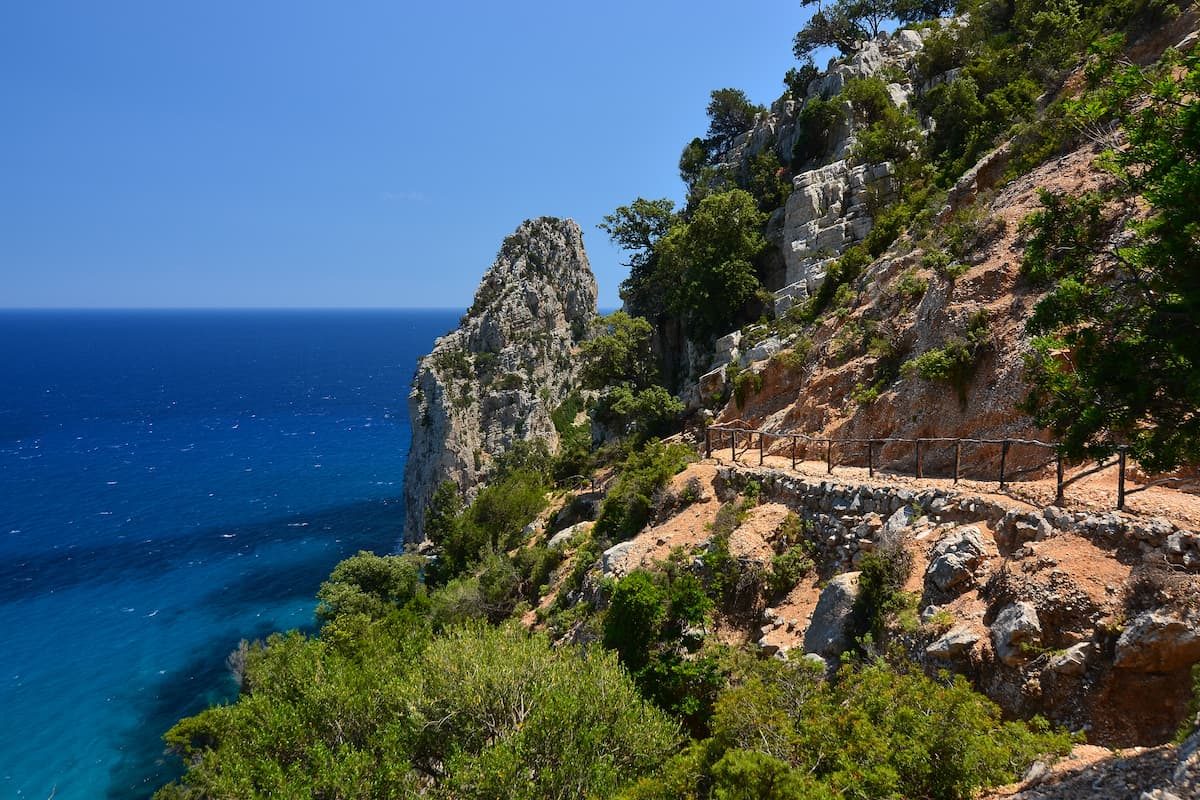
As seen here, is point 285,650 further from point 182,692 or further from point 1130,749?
point 1130,749

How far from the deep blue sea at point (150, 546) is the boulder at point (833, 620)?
32509 mm

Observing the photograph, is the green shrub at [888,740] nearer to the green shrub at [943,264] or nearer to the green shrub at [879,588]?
the green shrub at [879,588]

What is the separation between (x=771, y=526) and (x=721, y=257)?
22.2 m

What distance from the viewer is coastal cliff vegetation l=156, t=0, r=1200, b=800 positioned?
908cm

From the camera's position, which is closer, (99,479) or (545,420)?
(545,420)

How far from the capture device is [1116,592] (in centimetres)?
1058

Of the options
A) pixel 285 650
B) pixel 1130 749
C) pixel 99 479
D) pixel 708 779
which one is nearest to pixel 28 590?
pixel 99 479

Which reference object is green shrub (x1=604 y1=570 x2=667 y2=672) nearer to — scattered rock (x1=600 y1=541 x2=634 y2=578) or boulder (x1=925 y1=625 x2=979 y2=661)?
scattered rock (x1=600 y1=541 x2=634 y2=578)

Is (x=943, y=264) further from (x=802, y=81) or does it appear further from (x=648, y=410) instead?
(x=802, y=81)

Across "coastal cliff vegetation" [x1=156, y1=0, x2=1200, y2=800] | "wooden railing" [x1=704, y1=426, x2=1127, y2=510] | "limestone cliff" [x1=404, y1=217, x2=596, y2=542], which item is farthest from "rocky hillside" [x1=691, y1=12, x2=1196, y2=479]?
"limestone cliff" [x1=404, y1=217, x2=596, y2=542]

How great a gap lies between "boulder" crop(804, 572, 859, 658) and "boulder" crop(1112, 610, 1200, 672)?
5.04m

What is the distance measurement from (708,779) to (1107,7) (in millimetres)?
36367

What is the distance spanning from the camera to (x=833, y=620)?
565 inches

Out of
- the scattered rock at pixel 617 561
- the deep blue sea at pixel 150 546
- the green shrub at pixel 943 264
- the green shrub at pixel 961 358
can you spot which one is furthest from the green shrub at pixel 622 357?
the deep blue sea at pixel 150 546
